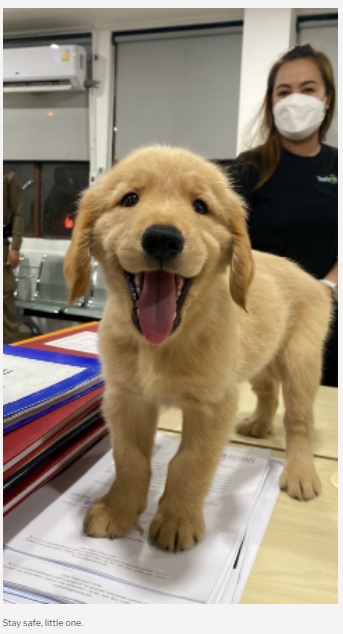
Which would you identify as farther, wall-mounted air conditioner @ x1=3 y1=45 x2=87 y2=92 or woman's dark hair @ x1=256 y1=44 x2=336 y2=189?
wall-mounted air conditioner @ x1=3 y1=45 x2=87 y2=92

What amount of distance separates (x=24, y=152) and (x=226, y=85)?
202 centimetres

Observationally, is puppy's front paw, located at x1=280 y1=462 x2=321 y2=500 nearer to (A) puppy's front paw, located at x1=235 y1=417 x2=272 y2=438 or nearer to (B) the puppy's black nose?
(A) puppy's front paw, located at x1=235 y1=417 x2=272 y2=438

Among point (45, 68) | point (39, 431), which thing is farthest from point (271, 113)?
point (45, 68)

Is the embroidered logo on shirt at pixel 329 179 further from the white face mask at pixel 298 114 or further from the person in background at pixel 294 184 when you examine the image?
the white face mask at pixel 298 114

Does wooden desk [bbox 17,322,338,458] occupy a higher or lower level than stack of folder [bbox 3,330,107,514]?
lower

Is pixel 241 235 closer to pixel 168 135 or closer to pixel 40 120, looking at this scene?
pixel 168 135

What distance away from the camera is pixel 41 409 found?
84 centimetres

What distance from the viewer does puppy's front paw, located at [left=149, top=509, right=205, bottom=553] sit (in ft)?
2.44

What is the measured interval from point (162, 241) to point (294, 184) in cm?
129

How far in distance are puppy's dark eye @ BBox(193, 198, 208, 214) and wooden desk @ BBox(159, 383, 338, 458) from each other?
0.43 metres

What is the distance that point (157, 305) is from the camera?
2.19 feet

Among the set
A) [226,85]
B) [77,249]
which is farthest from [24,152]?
[77,249]

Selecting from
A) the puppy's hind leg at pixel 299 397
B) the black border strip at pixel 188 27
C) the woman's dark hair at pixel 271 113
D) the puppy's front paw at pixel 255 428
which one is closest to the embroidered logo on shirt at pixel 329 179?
the woman's dark hair at pixel 271 113

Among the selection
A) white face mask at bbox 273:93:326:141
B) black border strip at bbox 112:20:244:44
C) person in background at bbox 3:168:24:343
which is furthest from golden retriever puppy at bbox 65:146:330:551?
black border strip at bbox 112:20:244:44
